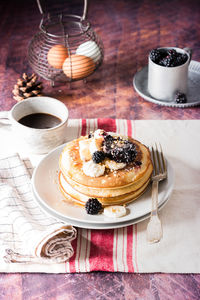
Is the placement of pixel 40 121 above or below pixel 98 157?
below

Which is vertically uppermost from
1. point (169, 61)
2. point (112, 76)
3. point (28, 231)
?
point (169, 61)

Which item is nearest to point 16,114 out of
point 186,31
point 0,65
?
point 0,65

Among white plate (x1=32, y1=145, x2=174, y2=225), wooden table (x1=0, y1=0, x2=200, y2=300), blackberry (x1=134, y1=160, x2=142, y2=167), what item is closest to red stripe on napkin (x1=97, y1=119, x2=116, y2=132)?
wooden table (x1=0, y1=0, x2=200, y2=300)

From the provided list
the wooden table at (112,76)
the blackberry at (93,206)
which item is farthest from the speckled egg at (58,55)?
the blackberry at (93,206)

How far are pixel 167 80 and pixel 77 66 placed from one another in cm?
46

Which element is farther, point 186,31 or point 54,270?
point 186,31

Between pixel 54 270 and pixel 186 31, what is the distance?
1892 mm

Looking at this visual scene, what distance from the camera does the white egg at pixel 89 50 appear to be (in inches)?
83.6

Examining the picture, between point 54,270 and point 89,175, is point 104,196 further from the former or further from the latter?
point 54,270

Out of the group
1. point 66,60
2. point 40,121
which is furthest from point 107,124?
point 66,60

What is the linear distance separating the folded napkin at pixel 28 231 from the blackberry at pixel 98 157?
0.72 feet

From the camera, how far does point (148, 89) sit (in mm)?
2086

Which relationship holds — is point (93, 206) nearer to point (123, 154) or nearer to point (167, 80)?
point (123, 154)

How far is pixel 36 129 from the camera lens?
5.23 feet
